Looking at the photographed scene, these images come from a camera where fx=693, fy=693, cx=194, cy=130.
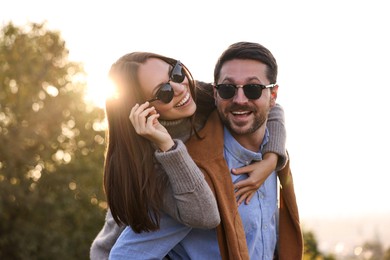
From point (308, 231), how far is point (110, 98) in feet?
92.3

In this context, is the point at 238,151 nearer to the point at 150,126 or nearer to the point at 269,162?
the point at 269,162

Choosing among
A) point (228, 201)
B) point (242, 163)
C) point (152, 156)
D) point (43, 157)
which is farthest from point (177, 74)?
point (43, 157)

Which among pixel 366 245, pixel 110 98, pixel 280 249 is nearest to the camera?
pixel 110 98

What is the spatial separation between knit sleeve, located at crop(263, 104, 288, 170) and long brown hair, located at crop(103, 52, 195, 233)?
2.68 ft

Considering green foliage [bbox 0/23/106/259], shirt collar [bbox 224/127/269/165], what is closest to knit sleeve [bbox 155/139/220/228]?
shirt collar [bbox 224/127/269/165]

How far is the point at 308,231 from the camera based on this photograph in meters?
30.8

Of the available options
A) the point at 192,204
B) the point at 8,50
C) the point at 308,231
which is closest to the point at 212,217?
the point at 192,204

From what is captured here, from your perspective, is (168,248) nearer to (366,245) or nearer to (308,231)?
(308,231)

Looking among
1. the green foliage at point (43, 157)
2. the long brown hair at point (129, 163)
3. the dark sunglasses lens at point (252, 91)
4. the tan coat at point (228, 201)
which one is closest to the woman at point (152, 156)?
the long brown hair at point (129, 163)

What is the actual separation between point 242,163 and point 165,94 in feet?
1.98

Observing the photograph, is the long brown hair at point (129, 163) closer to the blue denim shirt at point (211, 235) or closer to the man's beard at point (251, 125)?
the blue denim shirt at point (211, 235)

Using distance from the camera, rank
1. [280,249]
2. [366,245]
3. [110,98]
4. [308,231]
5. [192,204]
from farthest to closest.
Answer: [366,245]
[308,231]
[280,249]
[110,98]
[192,204]

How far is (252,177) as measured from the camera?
12.1 feet

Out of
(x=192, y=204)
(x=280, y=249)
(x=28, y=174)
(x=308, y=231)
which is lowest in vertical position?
(x=308, y=231)
